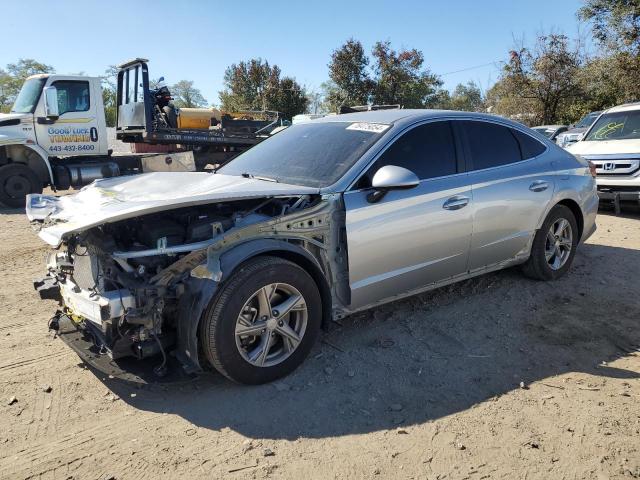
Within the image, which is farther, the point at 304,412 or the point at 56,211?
the point at 56,211

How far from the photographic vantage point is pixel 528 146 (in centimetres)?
495

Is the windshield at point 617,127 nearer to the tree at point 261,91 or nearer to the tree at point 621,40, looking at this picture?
the tree at point 621,40

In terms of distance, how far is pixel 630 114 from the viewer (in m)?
9.58

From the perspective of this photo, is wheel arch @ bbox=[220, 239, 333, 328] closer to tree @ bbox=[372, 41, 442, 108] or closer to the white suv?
the white suv

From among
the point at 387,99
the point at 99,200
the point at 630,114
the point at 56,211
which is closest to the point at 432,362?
the point at 99,200

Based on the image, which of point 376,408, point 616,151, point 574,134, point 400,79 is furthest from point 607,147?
point 400,79

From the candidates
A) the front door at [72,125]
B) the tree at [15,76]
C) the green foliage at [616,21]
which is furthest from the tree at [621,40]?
the tree at [15,76]

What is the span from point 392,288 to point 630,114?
8.28m

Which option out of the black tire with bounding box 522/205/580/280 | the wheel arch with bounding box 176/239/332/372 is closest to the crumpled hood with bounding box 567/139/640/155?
the black tire with bounding box 522/205/580/280

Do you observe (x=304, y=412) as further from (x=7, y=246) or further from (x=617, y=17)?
(x=617, y=17)

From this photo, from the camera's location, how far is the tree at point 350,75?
29.7m

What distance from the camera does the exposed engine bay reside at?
3.00 m

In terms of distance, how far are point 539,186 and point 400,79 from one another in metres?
27.2

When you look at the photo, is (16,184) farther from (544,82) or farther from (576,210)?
(544,82)
